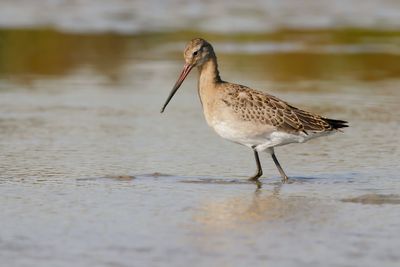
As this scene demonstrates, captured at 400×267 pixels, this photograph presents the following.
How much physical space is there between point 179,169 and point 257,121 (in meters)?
0.85

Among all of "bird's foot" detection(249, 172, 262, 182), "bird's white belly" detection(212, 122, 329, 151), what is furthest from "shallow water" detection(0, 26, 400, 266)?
"bird's white belly" detection(212, 122, 329, 151)

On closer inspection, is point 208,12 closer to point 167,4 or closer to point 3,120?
point 167,4

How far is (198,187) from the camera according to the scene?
30.3 ft

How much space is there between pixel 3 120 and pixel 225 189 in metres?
4.40

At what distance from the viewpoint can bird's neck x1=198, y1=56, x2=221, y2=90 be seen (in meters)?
Result: 10.2

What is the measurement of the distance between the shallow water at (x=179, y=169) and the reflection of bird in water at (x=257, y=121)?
345 mm

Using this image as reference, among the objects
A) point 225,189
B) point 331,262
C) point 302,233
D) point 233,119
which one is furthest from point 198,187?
point 331,262

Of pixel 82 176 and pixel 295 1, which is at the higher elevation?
pixel 295 1

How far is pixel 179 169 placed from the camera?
32.9 feet

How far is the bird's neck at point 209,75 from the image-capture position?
1018cm

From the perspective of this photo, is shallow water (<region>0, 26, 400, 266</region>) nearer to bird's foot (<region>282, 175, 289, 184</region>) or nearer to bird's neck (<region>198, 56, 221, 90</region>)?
bird's foot (<region>282, 175, 289, 184</region>)

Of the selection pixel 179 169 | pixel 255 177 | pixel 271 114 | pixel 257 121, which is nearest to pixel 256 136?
pixel 257 121

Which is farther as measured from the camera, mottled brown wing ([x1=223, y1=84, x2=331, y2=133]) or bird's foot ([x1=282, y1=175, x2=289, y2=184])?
mottled brown wing ([x1=223, y1=84, x2=331, y2=133])

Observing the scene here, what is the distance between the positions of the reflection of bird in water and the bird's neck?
0.06 m
